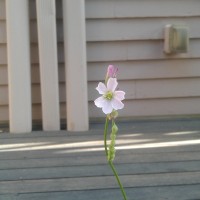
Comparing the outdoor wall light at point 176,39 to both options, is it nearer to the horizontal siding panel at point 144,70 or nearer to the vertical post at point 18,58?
the horizontal siding panel at point 144,70

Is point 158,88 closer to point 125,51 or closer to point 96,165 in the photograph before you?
point 125,51

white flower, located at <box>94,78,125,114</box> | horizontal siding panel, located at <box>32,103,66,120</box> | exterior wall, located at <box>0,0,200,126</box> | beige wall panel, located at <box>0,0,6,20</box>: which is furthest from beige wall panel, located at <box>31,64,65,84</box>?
white flower, located at <box>94,78,125,114</box>

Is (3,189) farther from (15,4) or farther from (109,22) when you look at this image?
(109,22)

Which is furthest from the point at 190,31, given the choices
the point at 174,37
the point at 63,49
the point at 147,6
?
the point at 63,49

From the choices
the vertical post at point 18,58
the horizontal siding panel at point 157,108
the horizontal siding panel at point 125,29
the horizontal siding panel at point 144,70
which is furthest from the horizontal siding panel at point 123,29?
the horizontal siding panel at point 157,108

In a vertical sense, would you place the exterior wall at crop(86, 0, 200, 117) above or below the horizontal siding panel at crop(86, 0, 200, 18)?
below

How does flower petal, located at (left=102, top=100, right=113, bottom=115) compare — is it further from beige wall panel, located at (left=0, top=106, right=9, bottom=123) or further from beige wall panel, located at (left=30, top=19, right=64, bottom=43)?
beige wall panel, located at (left=0, top=106, right=9, bottom=123)

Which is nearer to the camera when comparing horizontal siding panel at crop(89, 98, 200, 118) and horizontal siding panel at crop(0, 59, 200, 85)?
horizontal siding panel at crop(0, 59, 200, 85)

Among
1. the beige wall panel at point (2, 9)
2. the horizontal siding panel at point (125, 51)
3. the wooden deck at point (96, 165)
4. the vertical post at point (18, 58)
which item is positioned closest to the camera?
the wooden deck at point (96, 165)
